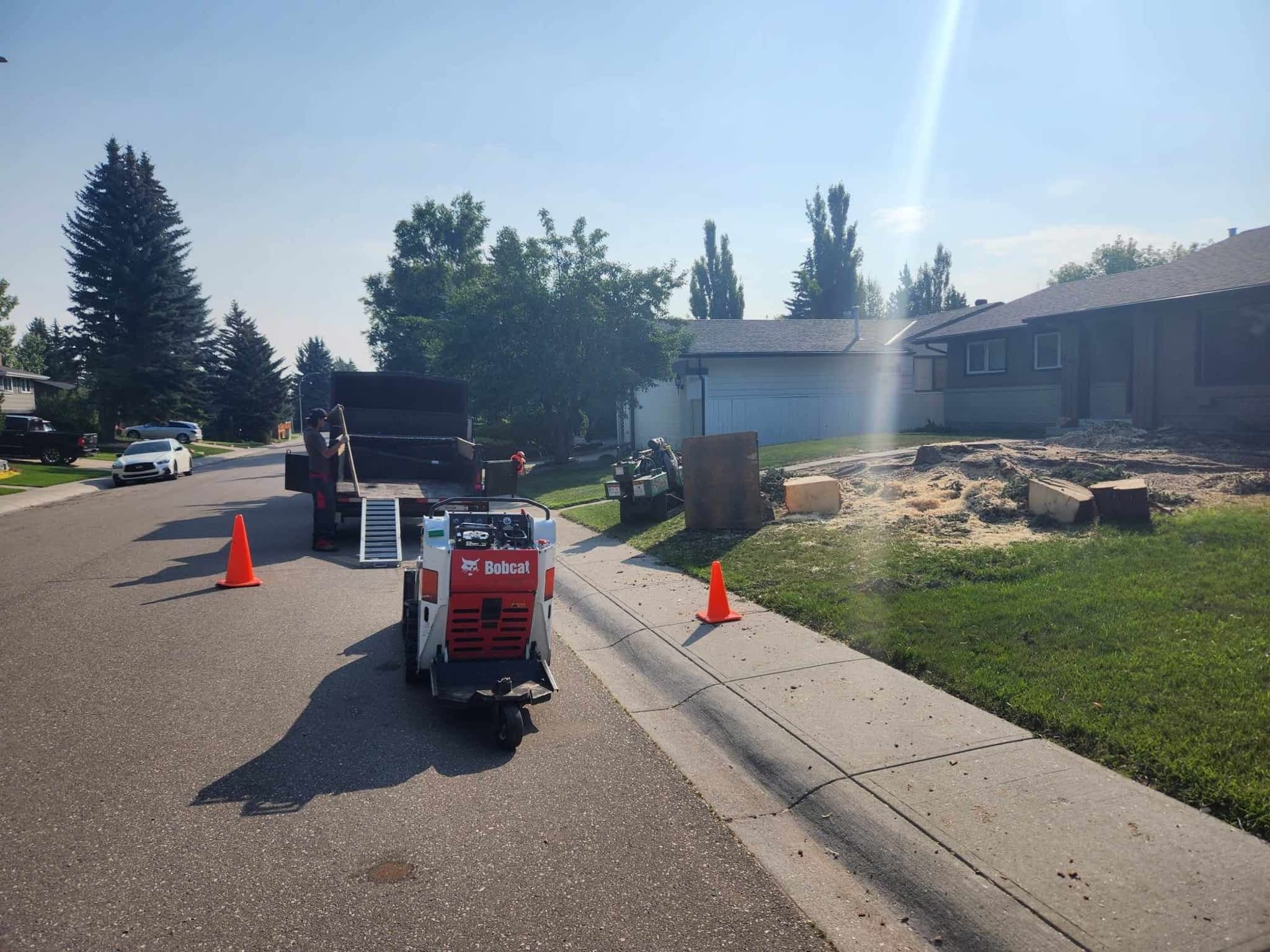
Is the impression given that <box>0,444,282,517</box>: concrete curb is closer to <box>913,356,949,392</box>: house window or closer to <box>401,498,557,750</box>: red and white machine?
<box>401,498,557,750</box>: red and white machine

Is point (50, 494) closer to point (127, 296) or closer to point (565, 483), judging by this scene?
point (565, 483)

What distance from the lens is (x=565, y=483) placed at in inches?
937

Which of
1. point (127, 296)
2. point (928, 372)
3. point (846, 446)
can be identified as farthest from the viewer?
point (127, 296)

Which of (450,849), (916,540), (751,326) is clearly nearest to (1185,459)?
(916,540)

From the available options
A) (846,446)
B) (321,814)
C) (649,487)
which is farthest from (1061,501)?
(846,446)

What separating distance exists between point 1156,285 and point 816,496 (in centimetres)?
1319

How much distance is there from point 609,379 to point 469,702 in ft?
67.1

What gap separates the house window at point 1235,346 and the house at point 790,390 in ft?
42.7

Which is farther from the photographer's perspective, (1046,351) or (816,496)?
(1046,351)

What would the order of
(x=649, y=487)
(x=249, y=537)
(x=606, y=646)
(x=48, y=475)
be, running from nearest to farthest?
(x=606, y=646), (x=649, y=487), (x=249, y=537), (x=48, y=475)

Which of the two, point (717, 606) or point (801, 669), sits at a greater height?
point (717, 606)

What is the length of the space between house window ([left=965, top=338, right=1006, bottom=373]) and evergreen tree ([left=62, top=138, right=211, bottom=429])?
40.5 m

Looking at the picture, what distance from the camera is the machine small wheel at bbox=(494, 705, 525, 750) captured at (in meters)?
5.78

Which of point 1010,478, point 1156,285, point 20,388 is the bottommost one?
point 1010,478
